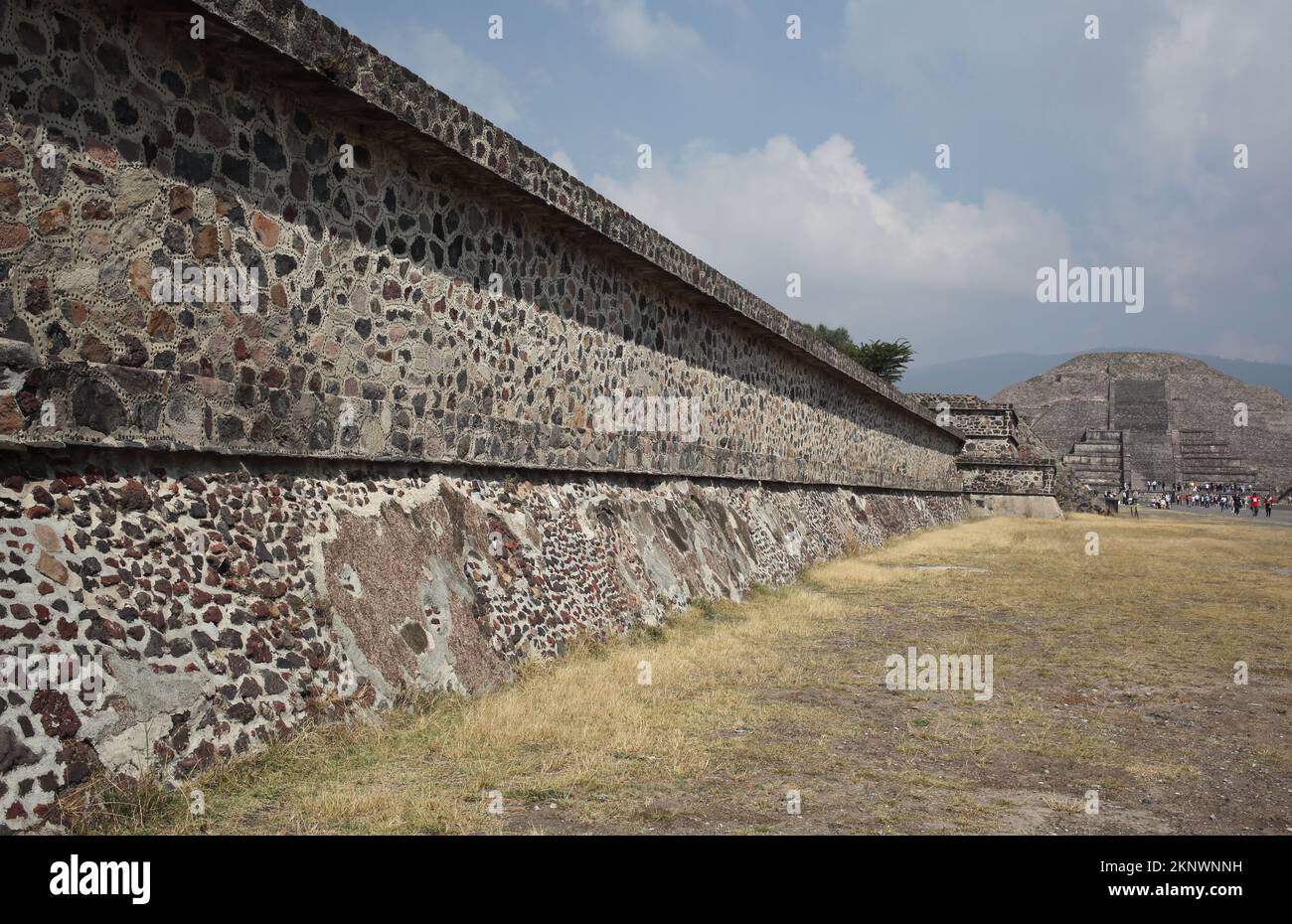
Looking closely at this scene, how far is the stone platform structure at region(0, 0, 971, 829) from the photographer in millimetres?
4543

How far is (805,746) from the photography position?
20.3 ft

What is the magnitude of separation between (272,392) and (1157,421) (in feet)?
343

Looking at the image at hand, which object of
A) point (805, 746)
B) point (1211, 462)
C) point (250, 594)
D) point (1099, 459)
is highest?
point (1099, 459)

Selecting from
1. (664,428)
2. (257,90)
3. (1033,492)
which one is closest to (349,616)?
(257,90)

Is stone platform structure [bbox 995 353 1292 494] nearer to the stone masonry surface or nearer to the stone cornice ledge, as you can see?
the stone cornice ledge

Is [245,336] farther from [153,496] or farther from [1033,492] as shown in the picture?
[1033,492]

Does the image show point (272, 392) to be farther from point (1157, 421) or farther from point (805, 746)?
point (1157, 421)

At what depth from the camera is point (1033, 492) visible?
4347 centimetres

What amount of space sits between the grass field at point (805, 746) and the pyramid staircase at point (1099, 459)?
254 feet

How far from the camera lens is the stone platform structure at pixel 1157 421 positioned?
85062 millimetres

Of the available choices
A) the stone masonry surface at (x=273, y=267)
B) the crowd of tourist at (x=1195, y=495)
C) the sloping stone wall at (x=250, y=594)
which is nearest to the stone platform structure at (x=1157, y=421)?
the crowd of tourist at (x=1195, y=495)

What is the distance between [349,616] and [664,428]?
6.55 metres

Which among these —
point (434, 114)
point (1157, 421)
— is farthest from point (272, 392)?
point (1157, 421)

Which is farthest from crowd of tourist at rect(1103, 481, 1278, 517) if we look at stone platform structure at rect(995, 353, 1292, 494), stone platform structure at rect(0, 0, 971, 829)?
stone platform structure at rect(0, 0, 971, 829)
